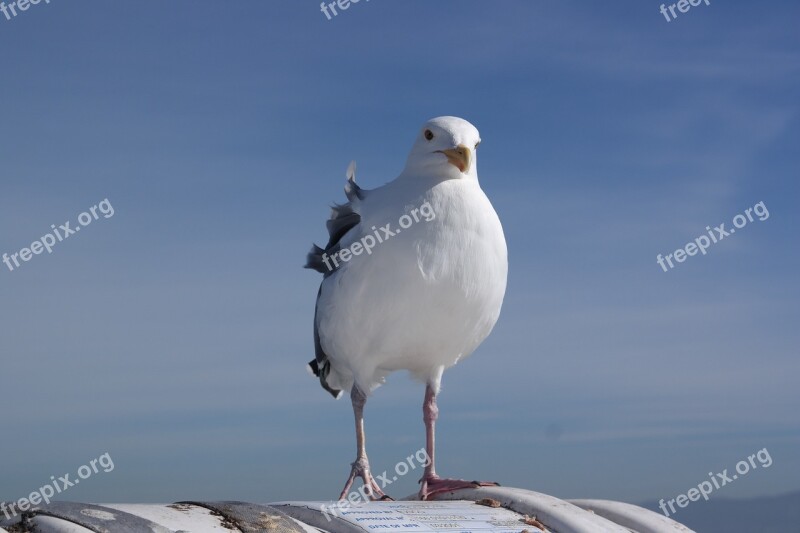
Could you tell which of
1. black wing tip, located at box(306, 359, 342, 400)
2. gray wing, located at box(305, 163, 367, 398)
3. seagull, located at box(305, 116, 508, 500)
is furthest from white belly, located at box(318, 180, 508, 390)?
black wing tip, located at box(306, 359, 342, 400)

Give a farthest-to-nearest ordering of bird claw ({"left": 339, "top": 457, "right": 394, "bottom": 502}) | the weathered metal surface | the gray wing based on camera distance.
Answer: the gray wing → bird claw ({"left": 339, "top": 457, "right": 394, "bottom": 502}) → the weathered metal surface

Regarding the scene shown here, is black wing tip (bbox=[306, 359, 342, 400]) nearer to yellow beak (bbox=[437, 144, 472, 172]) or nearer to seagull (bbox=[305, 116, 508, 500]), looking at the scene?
seagull (bbox=[305, 116, 508, 500])

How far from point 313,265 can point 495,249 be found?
1.78 meters

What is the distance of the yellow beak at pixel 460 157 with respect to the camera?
8.89 m

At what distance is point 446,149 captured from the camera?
29.4ft

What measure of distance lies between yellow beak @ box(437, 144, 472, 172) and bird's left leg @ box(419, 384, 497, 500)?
6.80ft

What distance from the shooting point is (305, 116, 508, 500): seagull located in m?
8.66

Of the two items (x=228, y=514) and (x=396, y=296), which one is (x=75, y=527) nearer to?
(x=228, y=514)

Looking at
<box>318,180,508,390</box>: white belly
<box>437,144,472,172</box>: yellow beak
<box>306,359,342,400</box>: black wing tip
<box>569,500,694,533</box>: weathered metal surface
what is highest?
<box>437,144,472,172</box>: yellow beak

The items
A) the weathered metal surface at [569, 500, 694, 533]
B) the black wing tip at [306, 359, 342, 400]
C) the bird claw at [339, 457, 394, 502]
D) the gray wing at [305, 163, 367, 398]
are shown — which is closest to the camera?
the weathered metal surface at [569, 500, 694, 533]

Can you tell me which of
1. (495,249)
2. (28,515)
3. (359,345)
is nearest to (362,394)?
(359,345)

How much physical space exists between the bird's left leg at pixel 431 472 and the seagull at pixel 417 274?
0.03ft

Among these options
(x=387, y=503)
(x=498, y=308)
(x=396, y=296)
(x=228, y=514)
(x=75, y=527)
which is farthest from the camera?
(x=498, y=308)

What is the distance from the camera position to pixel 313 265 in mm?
9703
